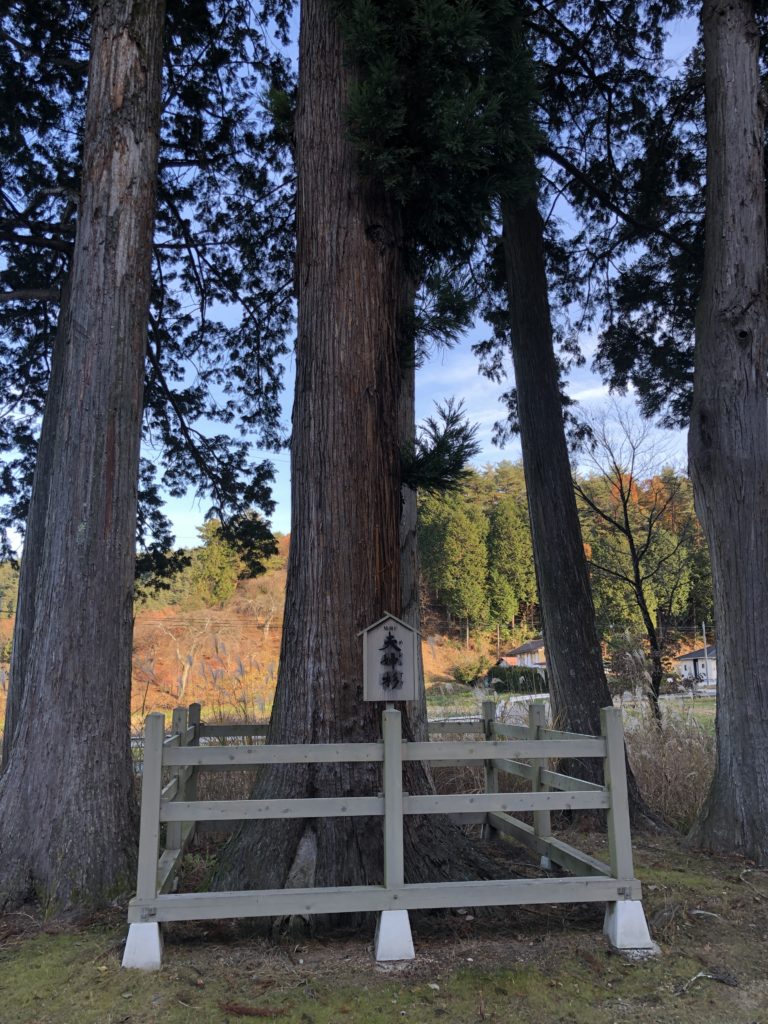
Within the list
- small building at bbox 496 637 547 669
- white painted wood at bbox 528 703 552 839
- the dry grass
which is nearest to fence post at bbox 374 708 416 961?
white painted wood at bbox 528 703 552 839

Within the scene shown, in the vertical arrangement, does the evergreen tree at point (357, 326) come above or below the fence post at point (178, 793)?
above

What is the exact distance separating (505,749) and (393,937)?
3.33 feet

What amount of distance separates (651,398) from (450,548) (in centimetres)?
3399

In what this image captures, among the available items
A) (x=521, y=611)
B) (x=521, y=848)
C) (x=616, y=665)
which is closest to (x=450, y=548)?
(x=521, y=611)

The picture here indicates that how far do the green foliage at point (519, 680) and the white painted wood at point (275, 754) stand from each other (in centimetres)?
444

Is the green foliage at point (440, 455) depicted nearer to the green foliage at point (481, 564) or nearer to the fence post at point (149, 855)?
the fence post at point (149, 855)

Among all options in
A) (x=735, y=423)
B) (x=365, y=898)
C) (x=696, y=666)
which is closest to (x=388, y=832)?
(x=365, y=898)

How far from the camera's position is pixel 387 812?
361 cm

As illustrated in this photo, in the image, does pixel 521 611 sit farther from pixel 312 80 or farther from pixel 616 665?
pixel 312 80

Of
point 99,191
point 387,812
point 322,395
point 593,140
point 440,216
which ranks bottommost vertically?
point 387,812

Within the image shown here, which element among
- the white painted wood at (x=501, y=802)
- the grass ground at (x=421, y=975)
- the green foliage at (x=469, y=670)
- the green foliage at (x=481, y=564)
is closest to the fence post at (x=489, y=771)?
the grass ground at (x=421, y=975)

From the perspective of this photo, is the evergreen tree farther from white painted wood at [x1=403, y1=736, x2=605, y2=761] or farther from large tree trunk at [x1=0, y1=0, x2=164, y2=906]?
large tree trunk at [x1=0, y1=0, x2=164, y2=906]

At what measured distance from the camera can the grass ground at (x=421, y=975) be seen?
302cm

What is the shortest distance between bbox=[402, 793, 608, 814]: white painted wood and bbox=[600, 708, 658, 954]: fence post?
3.7 inches
